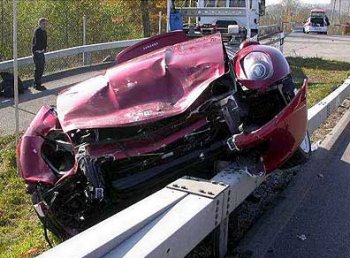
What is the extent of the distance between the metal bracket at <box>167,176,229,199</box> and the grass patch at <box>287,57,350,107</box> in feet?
20.2

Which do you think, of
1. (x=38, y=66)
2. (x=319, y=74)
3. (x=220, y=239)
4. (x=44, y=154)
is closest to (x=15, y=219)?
(x=44, y=154)

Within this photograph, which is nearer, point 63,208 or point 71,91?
point 63,208

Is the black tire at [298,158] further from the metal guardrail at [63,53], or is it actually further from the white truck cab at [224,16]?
the white truck cab at [224,16]

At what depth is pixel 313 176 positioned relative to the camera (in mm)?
5359

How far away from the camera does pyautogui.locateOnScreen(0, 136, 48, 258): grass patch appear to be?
→ 4.16m

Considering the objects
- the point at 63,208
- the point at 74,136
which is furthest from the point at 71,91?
the point at 63,208

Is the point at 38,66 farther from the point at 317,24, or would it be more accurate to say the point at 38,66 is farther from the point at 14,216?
the point at 317,24

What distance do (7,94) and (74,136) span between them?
25.0 ft

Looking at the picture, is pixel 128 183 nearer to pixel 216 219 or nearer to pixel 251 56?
pixel 216 219

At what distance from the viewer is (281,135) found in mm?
3547

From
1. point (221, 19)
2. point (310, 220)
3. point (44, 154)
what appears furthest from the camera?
point (221, 19)

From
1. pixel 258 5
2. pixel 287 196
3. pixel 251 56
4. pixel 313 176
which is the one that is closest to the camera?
pixel 251 56

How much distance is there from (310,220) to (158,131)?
166cm

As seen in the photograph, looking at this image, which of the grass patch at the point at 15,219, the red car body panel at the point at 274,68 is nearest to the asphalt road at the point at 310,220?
the red car body panel at the point at 274,68
